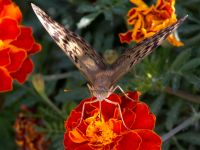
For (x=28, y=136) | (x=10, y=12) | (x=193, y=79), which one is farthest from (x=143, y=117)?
(x=28, y=136)

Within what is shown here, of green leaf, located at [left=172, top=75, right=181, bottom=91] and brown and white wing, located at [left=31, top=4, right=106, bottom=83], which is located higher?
brown and white wing, located at [left=31, top=4, right=106, bottom=83]

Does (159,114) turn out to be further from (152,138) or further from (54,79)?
(152,138)

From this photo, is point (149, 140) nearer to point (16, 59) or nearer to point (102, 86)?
point (102, 86)

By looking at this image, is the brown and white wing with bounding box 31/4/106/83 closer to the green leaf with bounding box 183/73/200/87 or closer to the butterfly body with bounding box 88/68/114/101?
the butterfly body with bounding box 88/68/114/101

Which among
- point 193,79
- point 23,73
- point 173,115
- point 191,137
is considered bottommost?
point 191,137

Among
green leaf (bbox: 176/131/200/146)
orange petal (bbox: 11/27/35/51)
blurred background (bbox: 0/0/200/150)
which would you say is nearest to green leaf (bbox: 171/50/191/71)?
blurred background (bbox: 0/0/200/150)

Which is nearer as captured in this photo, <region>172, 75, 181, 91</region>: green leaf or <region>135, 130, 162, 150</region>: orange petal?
<region>135, 130, 162, 150</region>: orange petal

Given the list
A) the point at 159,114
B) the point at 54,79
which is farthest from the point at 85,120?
the point at 54,79
